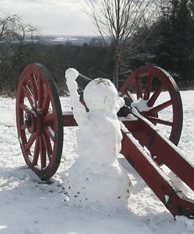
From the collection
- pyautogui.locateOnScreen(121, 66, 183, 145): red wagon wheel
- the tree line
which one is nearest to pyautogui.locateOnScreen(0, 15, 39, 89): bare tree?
the tree line

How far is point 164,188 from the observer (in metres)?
2.50

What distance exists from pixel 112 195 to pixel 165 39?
18.8m

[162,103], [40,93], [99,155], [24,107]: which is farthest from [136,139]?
[24,107]

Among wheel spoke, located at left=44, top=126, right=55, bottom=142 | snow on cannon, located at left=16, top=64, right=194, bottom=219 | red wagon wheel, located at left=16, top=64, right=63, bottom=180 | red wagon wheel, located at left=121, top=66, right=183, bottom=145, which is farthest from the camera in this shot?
red wagon wheel, located at left=121, top=66, right=183, bottom=145

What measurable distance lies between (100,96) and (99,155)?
51 centimetres

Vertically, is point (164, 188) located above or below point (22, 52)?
below

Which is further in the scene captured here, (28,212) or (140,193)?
(140,193)

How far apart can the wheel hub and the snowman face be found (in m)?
0.80

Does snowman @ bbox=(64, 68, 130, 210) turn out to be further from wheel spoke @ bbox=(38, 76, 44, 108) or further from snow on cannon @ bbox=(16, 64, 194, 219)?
wheel spoke @ bbox=(38, 76, 44, 108)

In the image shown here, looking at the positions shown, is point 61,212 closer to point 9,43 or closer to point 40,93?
point 40,93

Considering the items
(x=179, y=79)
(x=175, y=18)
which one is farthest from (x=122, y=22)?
(x=175, y=18)

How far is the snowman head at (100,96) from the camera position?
2.76 meters

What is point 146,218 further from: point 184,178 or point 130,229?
point 184,178

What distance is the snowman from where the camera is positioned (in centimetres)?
272
